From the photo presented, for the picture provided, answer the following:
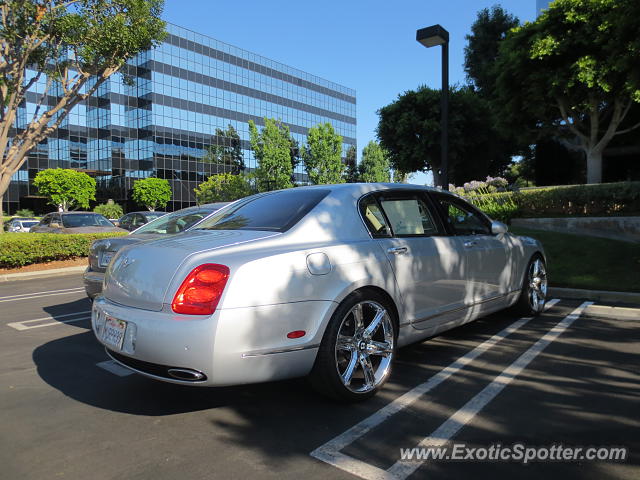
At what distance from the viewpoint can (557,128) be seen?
70.3 feet

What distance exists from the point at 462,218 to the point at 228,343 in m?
2.96

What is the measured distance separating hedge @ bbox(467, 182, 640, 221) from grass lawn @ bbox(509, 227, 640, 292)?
292 cm

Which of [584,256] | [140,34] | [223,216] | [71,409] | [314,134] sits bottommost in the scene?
[71,409]

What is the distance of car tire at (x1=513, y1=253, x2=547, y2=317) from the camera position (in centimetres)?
553

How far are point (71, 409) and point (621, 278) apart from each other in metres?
8.16

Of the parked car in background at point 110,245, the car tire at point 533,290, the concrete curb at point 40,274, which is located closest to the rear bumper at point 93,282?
the parked car in background at point 110,245

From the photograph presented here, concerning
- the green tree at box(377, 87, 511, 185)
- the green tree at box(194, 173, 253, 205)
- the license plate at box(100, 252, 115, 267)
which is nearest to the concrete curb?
the license plate at box(100, 252, 115, 267)

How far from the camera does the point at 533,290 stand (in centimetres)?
576

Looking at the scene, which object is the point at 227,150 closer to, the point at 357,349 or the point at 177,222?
the point at 177,222

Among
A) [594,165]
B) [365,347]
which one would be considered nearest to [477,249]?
[365,347]

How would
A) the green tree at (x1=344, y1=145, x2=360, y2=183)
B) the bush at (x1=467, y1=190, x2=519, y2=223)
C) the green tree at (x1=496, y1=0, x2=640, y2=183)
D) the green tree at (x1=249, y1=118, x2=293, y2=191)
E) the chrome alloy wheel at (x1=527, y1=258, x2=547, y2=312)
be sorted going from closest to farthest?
the chrome alloy wheel at (x1=527, y1=258, x2=547, y2=312) → the bush at (x1=467, y1=190, x2=519, y2=223) → the green tree at (x1=496, y1=0, x2=640, y2=183) → the green tree at (x1=249, y1=118, x2=293, y2=191) → the green tree at (x1=344, y1=145, x2=360, y2=183)

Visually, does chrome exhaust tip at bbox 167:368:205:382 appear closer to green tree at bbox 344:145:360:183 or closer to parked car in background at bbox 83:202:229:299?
parked car in background at bbox 83:202:229:299

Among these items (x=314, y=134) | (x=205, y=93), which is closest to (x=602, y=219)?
(x=314, y=134)

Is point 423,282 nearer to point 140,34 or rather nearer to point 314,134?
point 140,34
